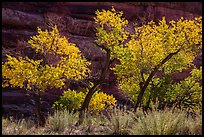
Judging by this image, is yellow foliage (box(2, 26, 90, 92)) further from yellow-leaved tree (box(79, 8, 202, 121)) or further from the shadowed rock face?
the shadowed rock face

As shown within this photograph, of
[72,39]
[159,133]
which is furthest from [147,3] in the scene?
[159,133]

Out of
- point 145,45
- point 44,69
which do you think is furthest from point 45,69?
point 145,45

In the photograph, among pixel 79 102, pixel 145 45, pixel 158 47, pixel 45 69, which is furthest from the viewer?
pixel 79 102

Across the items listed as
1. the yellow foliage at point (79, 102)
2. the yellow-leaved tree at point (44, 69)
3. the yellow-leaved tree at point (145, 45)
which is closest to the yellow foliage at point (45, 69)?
the yellow-leaved tree at point (44, 69)

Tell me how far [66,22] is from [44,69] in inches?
844

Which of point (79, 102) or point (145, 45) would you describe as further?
point (79, 102)

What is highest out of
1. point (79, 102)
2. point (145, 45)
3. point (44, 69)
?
point (145, 45)

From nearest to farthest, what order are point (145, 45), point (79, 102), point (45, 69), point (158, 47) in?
point (45, 69) < point (158, 47) < point (145, 45) < point (79, 102)

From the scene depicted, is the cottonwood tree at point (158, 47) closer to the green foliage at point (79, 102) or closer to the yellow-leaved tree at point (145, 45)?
the yellow-leaved tree at point (145, 45)

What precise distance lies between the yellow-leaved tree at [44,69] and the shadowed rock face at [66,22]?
13087mm

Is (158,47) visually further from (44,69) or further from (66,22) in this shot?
(66,22)

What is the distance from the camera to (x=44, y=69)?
1566 cm

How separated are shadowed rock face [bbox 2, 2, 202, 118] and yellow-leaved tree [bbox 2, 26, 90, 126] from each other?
13.1m

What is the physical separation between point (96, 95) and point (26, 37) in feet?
41.6
